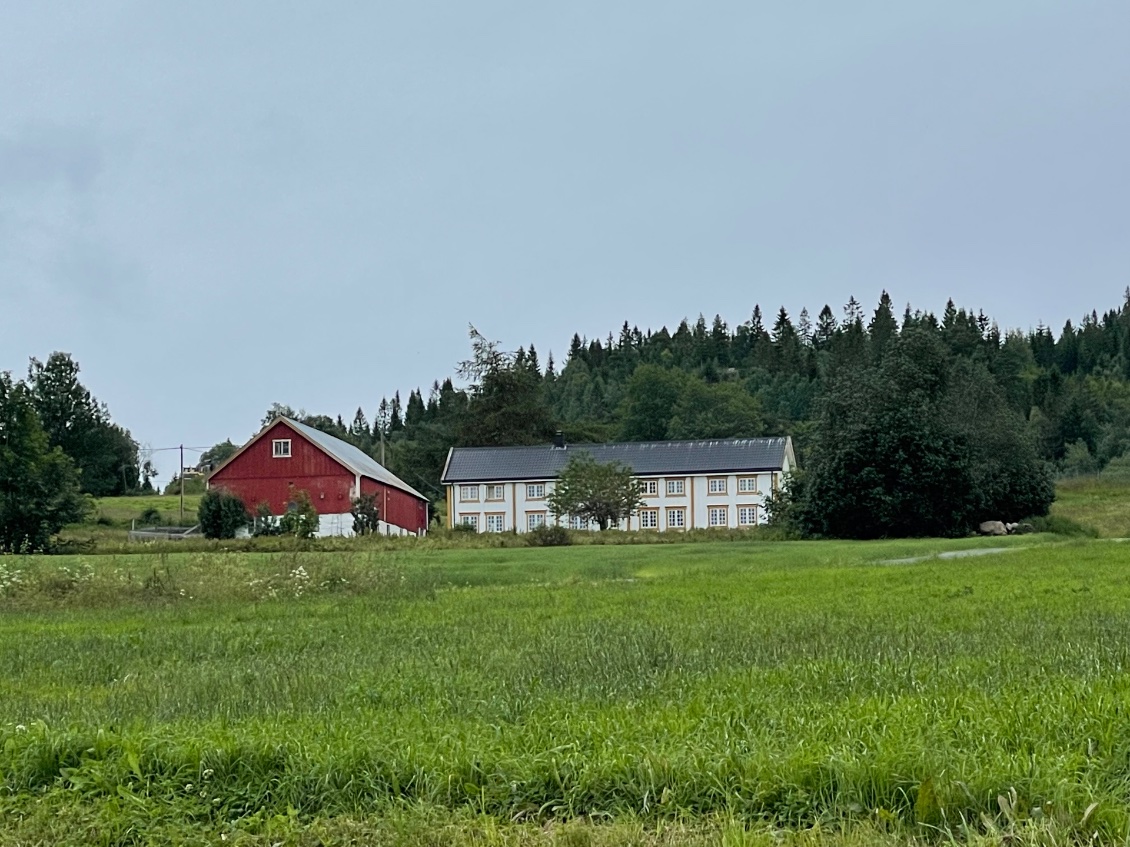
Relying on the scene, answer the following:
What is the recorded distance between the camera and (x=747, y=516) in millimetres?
80625

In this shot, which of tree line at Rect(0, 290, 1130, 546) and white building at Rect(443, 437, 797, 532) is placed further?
white building at Rect(443, 437, 797, 532)

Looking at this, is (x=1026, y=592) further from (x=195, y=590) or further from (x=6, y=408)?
(x=6, y=408)

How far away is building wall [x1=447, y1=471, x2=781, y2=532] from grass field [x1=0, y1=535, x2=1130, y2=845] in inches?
2617

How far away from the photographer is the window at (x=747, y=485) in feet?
264

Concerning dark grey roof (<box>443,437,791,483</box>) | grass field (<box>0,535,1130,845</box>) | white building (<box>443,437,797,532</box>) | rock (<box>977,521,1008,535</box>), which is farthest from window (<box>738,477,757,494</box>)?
grass field (<box>0,535,1130,845</box>)

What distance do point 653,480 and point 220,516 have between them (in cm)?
3211

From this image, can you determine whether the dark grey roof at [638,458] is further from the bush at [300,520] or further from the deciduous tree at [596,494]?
the bush at [300,520]

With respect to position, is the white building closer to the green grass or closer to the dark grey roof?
the dark grey roof

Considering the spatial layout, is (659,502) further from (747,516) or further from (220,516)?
(220,516)

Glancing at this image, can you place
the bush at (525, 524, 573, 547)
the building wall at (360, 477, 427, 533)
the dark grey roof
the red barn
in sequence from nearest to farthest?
the bush at (525, 524, 573, 547) → the red barn → the building wall at (360, 477, 427, 533) → the dark grey roof

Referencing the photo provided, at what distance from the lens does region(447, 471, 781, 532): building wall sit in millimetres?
80562

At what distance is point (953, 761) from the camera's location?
4.86m

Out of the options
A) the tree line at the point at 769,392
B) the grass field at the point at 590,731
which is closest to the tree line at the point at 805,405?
the tree line at the point at 769,392

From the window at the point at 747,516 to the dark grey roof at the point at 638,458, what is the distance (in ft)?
9.83
